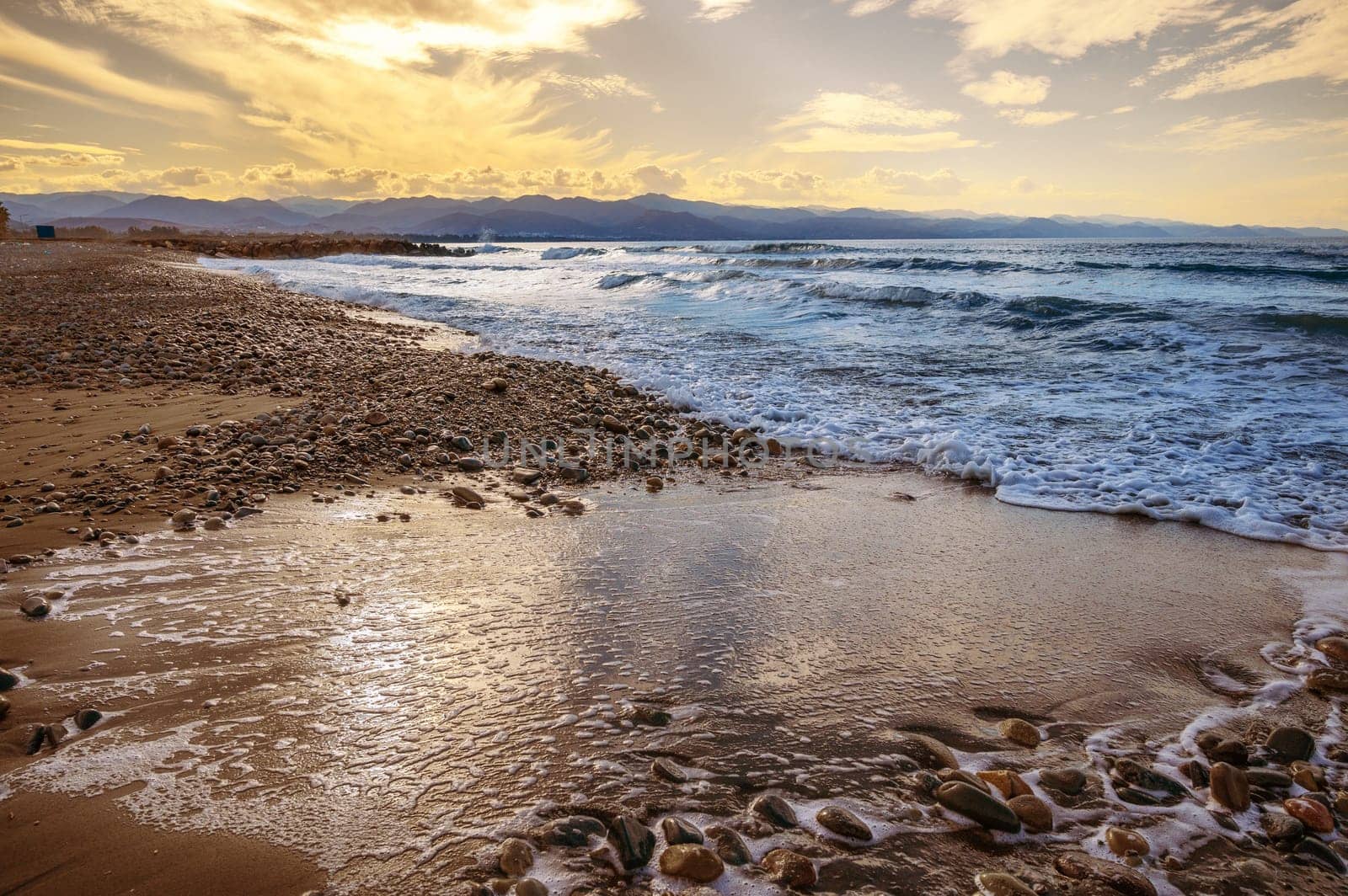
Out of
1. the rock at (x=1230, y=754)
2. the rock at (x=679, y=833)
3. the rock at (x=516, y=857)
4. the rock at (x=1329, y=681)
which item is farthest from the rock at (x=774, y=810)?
the rock at (x=1329, y=681)

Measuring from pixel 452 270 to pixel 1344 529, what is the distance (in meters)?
33.2

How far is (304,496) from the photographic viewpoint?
402 centimetres

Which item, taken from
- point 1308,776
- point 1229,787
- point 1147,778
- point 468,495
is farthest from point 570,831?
point 468,495

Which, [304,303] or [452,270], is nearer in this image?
[304,303]

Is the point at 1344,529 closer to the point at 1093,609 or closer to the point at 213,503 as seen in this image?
the point at 1093,609

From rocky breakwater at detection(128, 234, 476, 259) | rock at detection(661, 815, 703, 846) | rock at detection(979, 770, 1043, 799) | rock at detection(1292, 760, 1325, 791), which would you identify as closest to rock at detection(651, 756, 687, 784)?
rock at detection(661, 815, 703, 846)

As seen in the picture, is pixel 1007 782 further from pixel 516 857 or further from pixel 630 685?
pixel 516 857

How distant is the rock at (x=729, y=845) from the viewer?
1.63 m

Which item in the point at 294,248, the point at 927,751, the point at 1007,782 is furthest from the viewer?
the point at 294,248

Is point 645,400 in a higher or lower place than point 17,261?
lower

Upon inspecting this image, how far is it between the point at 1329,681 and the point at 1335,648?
31cm

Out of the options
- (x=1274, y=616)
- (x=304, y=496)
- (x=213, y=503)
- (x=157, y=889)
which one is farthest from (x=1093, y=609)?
(x=213, y=503)

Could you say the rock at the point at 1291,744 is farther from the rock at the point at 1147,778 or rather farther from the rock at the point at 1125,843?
the rock at the point at 1125,843

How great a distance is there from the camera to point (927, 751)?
2.03 meters
